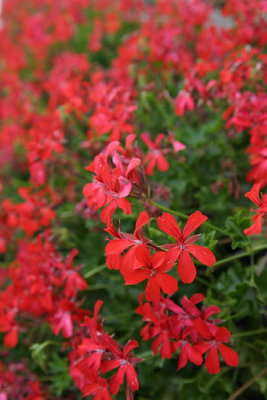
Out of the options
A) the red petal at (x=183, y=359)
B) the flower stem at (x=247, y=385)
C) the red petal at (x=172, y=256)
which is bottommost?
the flower stem at (x=247, y=385)

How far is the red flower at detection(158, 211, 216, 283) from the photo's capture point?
69cm

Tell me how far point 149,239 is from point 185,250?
0.52 feet

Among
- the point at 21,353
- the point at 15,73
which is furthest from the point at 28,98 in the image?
the point at 21,353

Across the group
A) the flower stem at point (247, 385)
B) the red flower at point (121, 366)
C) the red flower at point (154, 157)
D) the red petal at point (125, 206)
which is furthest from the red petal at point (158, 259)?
the flower stem at point (247, 385)

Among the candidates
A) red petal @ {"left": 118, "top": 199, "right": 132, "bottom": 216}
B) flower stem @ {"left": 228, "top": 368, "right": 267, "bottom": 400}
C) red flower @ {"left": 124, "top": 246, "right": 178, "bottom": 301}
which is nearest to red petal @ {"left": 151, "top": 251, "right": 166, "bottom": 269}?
red flower @ {"left": 124, "top": 246, "right": 178, "bottom": 301}

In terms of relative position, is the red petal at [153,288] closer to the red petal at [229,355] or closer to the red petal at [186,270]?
the red petal at [186,270]

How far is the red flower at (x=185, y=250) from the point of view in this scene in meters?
0.69

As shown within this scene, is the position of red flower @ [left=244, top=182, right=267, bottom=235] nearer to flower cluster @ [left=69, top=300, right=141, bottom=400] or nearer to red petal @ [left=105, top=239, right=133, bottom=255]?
red petal @ [left=105, top=239, right=133, bottom=255]

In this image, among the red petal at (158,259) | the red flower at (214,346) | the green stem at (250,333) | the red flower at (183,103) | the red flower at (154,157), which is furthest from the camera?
the red flower at (183,103)

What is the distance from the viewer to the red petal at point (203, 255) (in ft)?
2.28

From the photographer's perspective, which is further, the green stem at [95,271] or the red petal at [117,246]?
the green stem at [95,271]

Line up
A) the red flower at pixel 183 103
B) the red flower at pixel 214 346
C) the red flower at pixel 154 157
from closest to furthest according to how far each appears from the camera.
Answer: the red flower at pixel 214 346 < the red flower at pixel 154 157 < the red flower at pixel 183 103

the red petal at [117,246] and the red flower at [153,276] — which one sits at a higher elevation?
the red petal at [117,246]

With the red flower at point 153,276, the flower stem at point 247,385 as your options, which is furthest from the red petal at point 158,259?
the flower stem at point 247,385
